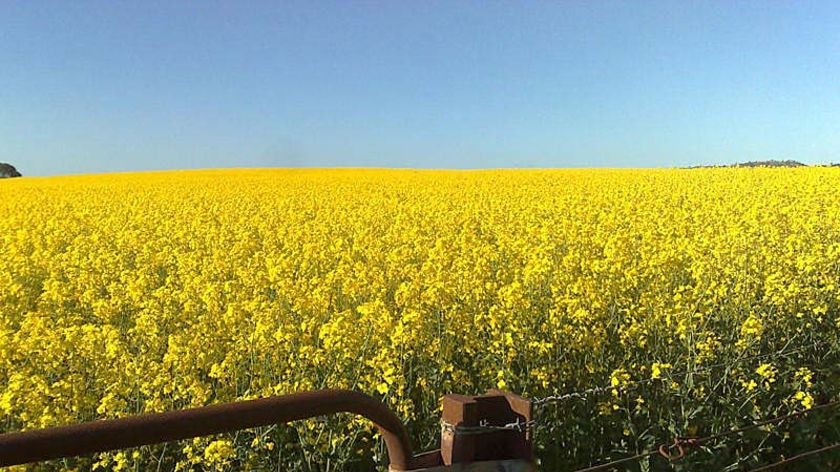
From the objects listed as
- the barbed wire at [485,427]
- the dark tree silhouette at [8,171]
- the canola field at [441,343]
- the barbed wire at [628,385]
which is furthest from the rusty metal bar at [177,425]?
the dark tree silhouette at [8,171]

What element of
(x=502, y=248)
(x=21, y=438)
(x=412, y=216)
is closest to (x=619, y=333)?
(x=502, y=248)

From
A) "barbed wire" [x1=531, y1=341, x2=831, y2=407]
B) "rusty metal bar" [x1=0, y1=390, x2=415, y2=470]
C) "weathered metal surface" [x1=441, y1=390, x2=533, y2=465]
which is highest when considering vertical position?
"rusty metal bar" [x1=0, y1=390, x2=415, y2=470]

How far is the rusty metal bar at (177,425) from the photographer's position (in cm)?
129

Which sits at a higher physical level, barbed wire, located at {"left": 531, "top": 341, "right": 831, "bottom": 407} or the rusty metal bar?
the rusty metal bar

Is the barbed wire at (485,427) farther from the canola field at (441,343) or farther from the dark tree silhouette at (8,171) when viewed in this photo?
the dark tree silhouette at (8,171)

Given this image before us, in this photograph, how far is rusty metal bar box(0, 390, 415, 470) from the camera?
1294mm

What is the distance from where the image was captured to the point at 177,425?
142cm

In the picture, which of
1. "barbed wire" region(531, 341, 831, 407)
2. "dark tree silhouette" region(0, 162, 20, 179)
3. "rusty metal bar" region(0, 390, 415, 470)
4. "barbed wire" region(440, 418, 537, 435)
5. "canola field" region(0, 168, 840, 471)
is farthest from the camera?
"dark tree silhouette" region(0, 162, 20, 179)

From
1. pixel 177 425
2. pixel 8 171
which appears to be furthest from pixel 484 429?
pixel 8 171

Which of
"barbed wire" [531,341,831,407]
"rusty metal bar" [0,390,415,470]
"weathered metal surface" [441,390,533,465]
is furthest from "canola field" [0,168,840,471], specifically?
"rusty metal bar" [0,390,415,470]

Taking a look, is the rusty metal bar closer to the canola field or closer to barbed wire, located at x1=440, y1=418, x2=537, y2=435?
barbed wire, located at x1=440, y1=418, x2=537, y2=435

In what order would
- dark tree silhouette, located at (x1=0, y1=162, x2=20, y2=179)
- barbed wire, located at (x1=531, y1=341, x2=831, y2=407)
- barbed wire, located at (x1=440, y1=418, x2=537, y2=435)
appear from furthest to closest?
dark tree silhouette, located at (x1=0, y1=162, x2=20, y2=179), barbed wire, located at (x1=531, y1=341, x2=831, y2=407), barbed wire, located at (x1=440, y1=418, x2=537, y2=435)

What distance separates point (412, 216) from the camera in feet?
38.4

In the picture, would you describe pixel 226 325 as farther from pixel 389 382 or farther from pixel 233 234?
pixel 233 234
